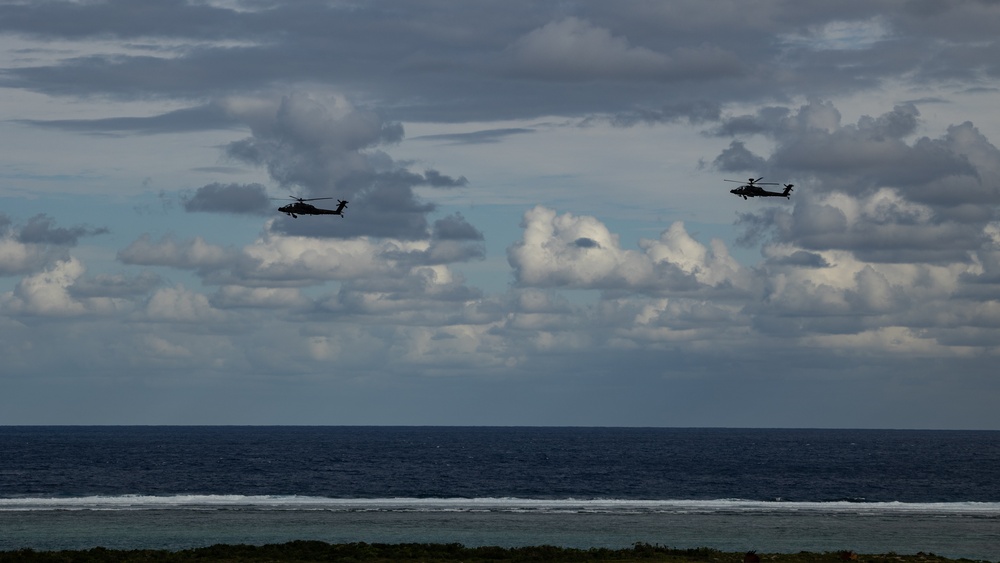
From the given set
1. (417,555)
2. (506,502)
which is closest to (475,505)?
(506,502)

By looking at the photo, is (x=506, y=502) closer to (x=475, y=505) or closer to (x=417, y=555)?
(x=475, y=505)

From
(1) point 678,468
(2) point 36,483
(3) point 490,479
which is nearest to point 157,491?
(2) point 36,483

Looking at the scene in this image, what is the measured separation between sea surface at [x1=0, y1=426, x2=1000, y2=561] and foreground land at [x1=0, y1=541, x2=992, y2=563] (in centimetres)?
762

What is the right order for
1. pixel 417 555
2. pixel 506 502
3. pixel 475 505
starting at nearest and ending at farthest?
pixel 417 555
pixel 475 505
pixel 506 502

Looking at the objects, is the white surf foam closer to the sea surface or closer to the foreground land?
the sea surface

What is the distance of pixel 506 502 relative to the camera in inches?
3420

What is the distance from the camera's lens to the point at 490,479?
115 metres

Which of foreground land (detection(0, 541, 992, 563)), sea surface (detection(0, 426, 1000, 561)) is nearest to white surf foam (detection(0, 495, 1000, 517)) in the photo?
sea surface (detection(0, 426, 1000, 561))

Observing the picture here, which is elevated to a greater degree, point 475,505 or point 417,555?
point 475,505

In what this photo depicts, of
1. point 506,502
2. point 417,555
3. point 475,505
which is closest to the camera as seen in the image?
point 417,555

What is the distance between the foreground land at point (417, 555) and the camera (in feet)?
154

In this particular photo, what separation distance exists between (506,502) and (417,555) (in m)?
38.9

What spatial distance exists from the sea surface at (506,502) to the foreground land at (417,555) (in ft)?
25.0

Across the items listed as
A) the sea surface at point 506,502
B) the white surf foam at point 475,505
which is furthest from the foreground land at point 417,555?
the white surf foam at point 475,505
